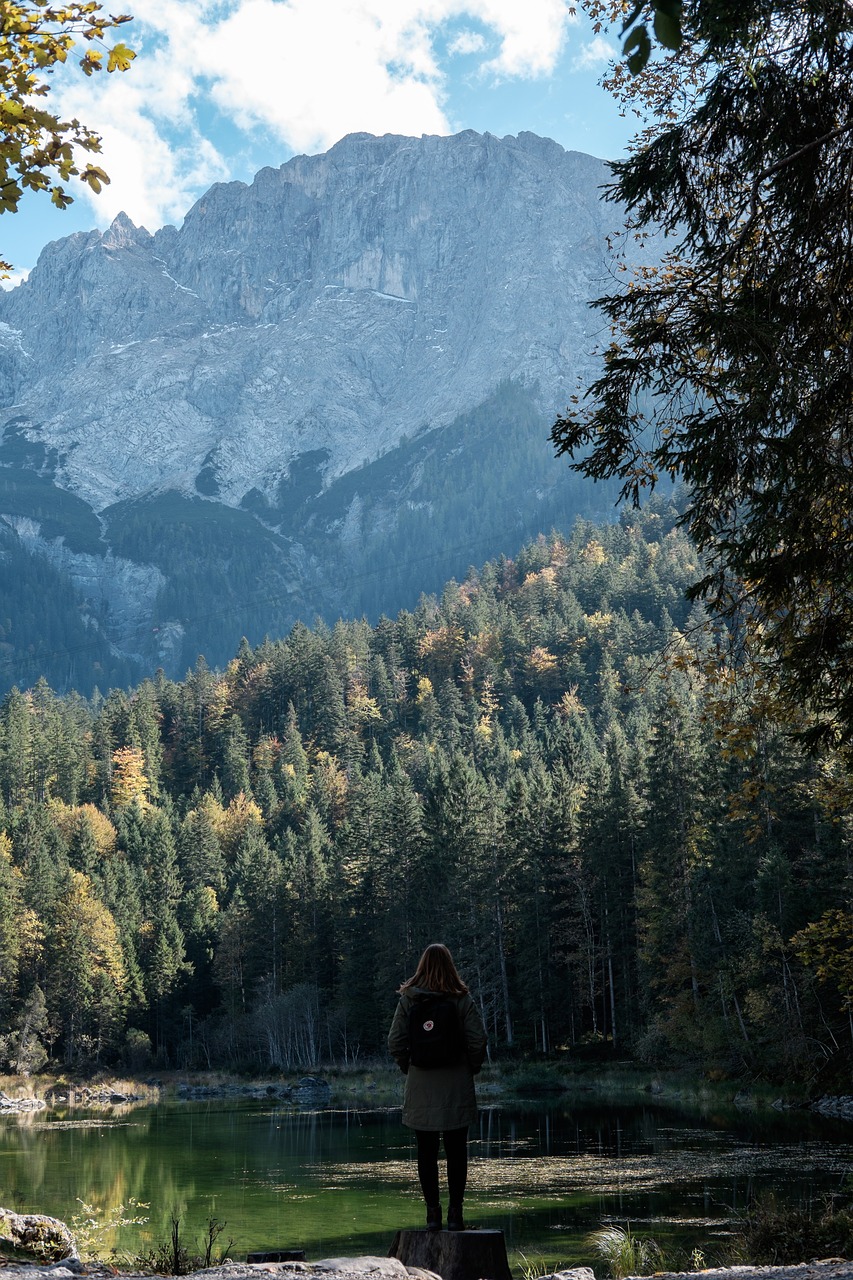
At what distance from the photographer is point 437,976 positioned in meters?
9.11

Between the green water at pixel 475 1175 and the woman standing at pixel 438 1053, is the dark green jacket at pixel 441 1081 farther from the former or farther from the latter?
the green water at pixel 475 1175

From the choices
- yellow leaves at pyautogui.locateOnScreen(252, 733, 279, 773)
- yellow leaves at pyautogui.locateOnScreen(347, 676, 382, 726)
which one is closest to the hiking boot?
yellow leaves at pyautogui.locateOnScreen(252, 733, 279, 773)

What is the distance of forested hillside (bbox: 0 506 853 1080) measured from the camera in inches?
1613

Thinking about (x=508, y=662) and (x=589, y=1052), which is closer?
(x=589, y=1052)

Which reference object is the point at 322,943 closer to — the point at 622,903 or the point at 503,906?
the point at 503,906

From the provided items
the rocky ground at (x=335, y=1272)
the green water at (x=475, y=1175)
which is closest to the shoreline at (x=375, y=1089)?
the green water at (x=475, y=1175)

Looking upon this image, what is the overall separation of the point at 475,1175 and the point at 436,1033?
19.9m

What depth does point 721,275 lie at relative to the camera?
397 inches

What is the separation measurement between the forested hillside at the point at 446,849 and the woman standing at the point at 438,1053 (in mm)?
3338

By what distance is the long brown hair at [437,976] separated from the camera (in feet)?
29.9

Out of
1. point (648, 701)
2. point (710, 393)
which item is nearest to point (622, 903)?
point (710, 393)

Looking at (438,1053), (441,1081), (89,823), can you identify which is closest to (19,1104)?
(89,823)

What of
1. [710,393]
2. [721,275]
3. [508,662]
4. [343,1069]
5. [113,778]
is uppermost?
[508,662]

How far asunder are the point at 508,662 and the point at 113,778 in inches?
1696
